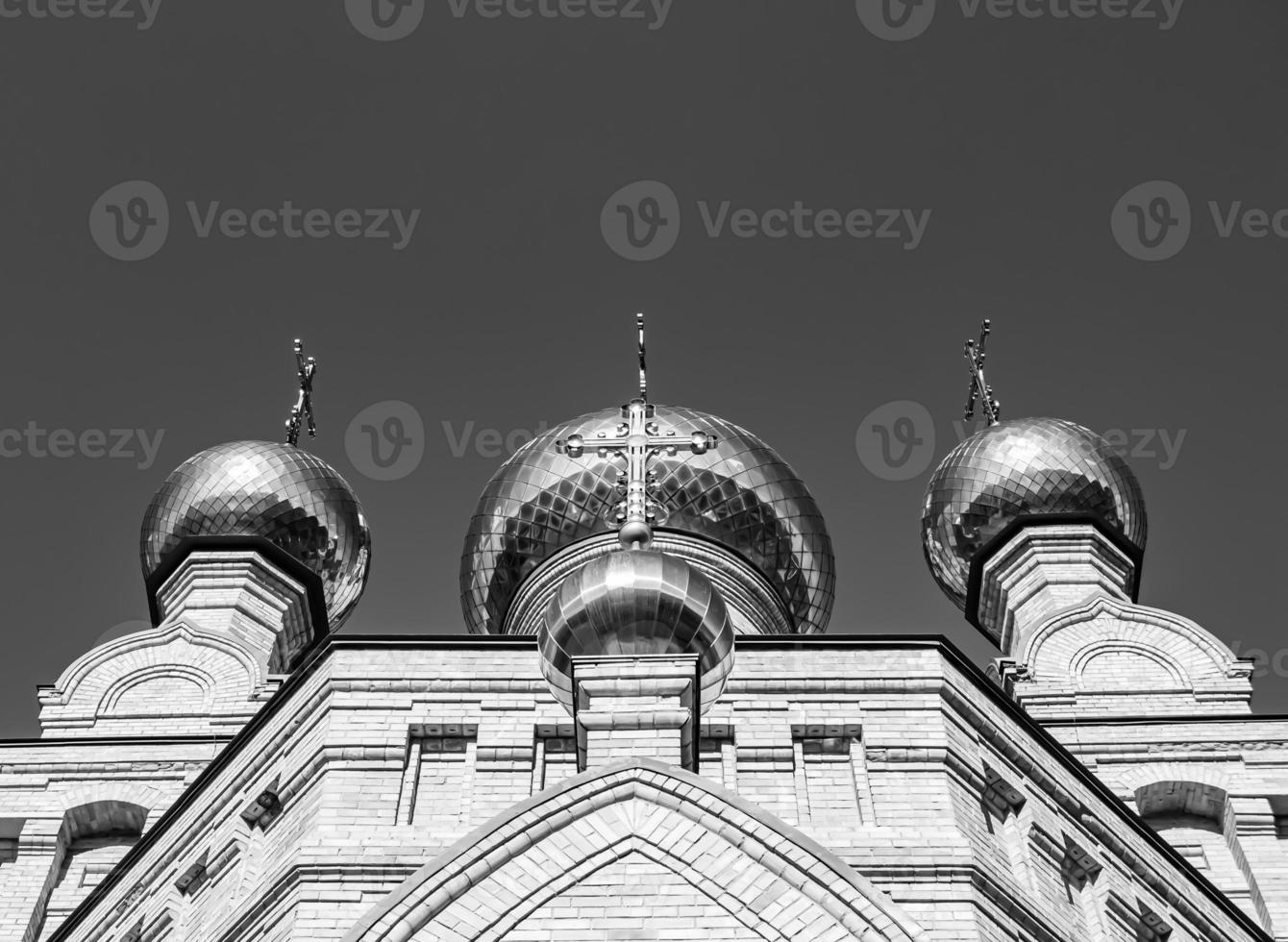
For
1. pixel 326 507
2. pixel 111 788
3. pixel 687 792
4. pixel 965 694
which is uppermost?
pixel 326 507

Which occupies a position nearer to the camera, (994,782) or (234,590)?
(994,782)

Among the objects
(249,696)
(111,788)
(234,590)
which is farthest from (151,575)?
(111,788)

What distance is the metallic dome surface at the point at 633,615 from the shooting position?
8312mm

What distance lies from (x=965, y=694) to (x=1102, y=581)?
289 inches

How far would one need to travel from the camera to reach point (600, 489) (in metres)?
16.2

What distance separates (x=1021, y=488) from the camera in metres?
18.6

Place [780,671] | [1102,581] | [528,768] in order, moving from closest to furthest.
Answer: [528,768], [780,671], [1102,581]

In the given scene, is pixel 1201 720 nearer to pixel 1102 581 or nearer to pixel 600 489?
pixel 1102 581

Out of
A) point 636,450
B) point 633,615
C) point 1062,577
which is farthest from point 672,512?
point 633,615

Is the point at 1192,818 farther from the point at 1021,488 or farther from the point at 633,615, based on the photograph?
the point at 633,615

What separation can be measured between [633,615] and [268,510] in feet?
35.5

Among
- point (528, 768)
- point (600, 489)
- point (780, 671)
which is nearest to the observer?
point (528, 768)

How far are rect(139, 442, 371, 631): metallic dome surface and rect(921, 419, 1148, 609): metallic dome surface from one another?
18.6 feet

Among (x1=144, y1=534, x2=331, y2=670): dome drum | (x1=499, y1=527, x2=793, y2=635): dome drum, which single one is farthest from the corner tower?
(x1=144, y1=534, x2=331, y2=670): dome drum
